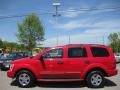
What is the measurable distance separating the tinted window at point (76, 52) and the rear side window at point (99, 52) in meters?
0.40

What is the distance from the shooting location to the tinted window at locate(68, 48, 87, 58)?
38.4 feet

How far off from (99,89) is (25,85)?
3143 millimetres

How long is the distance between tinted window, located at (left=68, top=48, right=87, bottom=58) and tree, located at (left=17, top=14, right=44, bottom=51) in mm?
31412

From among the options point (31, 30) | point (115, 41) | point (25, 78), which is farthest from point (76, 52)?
point (115, 41)

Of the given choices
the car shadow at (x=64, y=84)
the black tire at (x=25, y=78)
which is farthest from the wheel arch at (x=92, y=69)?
the black tire at (x=25, y=78)

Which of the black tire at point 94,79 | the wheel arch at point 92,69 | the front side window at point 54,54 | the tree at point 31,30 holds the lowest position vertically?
the black tire at point 94,79

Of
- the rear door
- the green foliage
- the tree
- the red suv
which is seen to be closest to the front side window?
the red suv

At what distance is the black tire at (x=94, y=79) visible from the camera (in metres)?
11.5

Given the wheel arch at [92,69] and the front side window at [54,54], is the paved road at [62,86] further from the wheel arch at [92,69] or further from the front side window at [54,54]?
the front side window at [54,54]

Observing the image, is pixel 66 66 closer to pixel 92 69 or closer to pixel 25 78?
pixel 92 69

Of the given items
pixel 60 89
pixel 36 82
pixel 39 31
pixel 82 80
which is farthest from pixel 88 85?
pixel 39 31

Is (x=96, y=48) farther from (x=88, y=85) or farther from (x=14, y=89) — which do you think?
(x=14, y=89)

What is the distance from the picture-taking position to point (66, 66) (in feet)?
37.8

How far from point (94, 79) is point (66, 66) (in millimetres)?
1327
